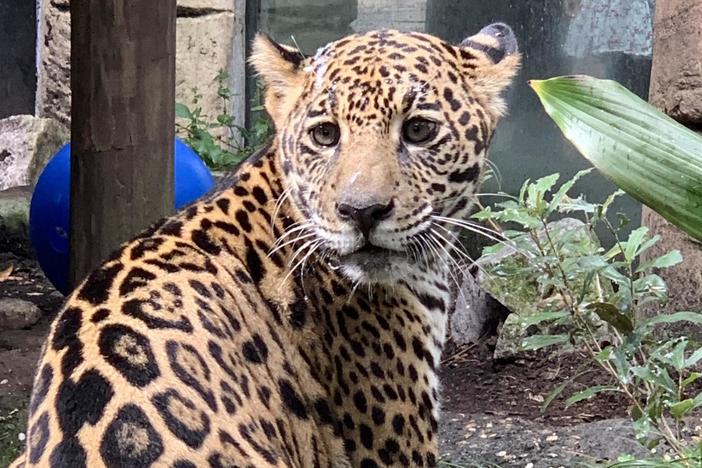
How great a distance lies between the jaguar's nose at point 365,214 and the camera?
10.4ft

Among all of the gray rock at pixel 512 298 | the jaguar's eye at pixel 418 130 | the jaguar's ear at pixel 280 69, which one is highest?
the jaguar's ear at pixel 280 69

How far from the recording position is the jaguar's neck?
3.34m

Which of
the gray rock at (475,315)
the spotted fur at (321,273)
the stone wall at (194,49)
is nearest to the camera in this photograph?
the spotted fur at (321,273)

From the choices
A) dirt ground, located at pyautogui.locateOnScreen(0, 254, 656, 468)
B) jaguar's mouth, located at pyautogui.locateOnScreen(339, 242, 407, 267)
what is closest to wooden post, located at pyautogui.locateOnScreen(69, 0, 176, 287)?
dirt ground, located at pyautogui.locateOnScreen(0, 254, 656, 468)

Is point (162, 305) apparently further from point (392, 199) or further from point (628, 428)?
point (628, 428)

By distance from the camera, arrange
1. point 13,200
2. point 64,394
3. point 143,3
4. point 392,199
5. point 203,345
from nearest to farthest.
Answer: point 64,394, point 203,345, point 392,199, point 143,3, point 13,200

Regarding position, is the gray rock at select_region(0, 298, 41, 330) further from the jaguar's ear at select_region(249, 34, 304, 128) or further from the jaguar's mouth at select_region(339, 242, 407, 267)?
the jaguar's mouth at select_region(339, 242, 407, 267)

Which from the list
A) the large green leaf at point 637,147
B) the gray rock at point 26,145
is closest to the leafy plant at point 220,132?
the gray rock at point 26,145

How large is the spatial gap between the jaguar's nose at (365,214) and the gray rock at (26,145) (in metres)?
7.61

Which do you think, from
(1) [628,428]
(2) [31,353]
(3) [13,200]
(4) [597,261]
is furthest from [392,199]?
(3) [13,200]

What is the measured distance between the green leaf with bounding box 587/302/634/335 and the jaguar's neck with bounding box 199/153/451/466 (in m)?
0.67

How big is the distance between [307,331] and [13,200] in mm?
6977

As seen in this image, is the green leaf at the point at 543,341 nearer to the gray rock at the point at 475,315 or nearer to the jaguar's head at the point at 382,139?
the jaguar's head at the point at 382,139

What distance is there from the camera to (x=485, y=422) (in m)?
6.09
